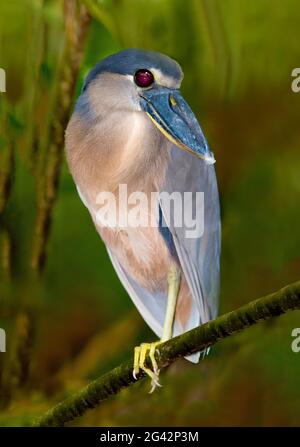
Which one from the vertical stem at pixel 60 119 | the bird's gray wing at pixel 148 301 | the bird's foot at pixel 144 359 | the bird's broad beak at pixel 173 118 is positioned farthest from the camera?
the vertical stem at pixel 60 119

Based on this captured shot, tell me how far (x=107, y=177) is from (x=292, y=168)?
512 mm

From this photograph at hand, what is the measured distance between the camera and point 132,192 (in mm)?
1521

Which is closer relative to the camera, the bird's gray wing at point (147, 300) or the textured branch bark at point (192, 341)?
the textured branch bark at point (192, 341)

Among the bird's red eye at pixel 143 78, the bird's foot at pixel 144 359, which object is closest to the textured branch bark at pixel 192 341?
the bird's foot at pixel 144 359

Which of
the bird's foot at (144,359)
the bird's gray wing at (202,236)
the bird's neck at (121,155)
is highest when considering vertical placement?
the bird's neck at (121,155)

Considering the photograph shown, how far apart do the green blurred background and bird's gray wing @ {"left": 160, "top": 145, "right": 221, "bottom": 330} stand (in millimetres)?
104

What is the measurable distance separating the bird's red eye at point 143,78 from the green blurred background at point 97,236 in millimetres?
255

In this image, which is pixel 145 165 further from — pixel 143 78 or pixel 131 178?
pixel 143 78

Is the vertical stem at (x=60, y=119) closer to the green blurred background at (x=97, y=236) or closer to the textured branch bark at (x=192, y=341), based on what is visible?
the green blurred background at (x=97, y=236)

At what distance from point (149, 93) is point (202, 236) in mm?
349

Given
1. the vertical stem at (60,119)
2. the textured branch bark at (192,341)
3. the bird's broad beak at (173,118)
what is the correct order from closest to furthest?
the textured branch bark at (192,341) < the bird's broad beak at (173,118) < the vertical stem at (60,119)

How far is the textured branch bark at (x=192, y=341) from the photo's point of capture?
980mm

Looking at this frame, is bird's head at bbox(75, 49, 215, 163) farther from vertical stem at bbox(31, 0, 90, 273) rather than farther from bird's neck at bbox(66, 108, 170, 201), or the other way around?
vertical stem at bbox(31, 0, 90, 273)

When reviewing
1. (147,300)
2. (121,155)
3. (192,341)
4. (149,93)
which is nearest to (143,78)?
(149,93)
